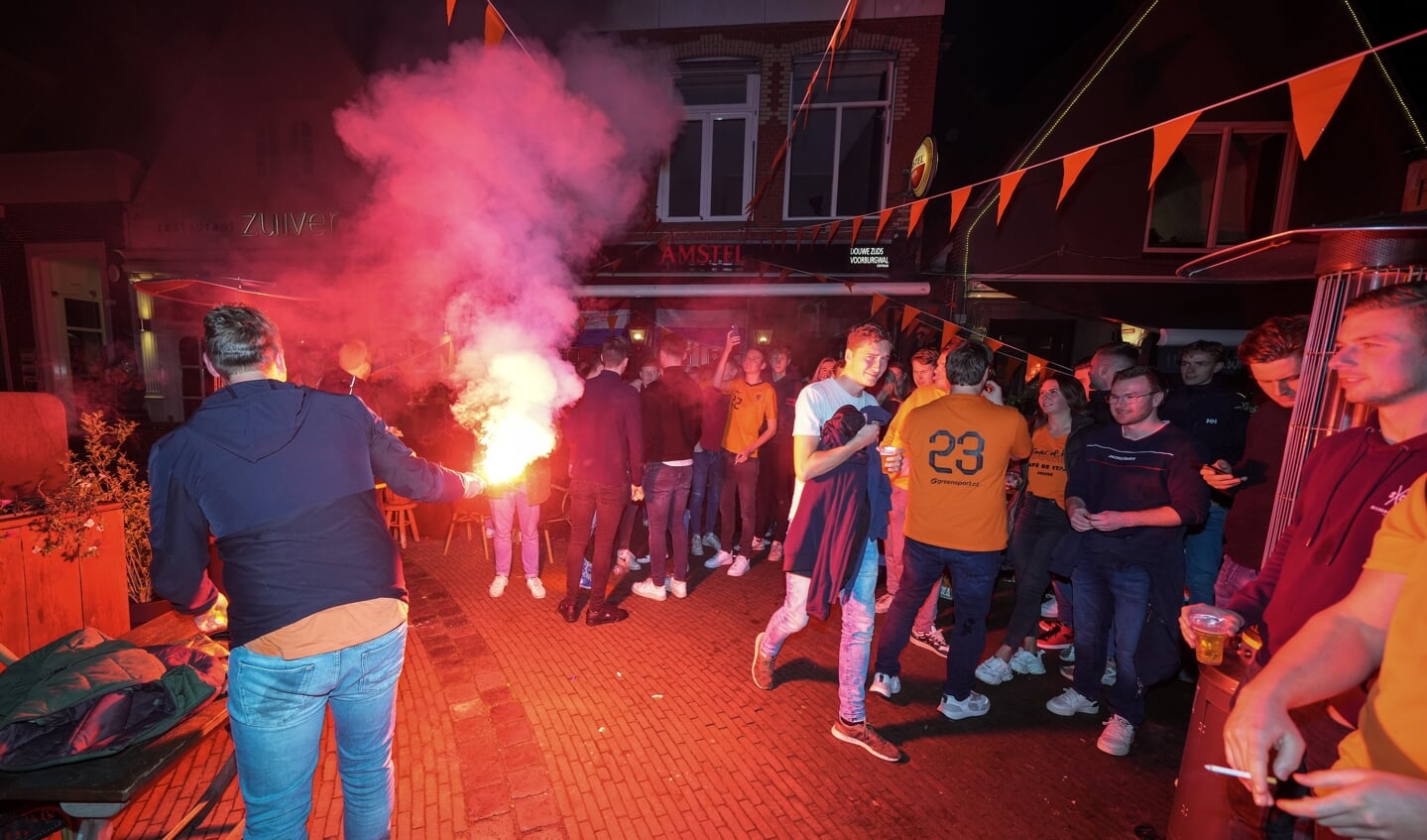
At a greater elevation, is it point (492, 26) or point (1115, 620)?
point (492, 26)

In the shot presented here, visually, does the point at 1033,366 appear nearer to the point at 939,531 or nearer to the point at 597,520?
the point at 939,531

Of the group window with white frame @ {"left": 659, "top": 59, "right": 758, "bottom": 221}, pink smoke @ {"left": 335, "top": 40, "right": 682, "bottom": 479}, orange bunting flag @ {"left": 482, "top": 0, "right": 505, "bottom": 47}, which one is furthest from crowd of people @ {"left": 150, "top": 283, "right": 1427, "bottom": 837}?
window with white frame @ {"left": 659, "top": 59, "right": 758, "bottom": 221}

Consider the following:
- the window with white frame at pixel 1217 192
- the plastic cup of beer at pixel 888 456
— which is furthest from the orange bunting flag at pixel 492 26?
the window with white frame at pixel 1217 192

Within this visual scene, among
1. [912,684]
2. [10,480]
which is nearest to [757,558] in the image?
[912,684]

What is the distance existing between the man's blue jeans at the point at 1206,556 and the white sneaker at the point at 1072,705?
1264mm

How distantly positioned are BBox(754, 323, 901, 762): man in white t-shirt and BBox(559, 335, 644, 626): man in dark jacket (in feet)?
5.82

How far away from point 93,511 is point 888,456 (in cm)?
521

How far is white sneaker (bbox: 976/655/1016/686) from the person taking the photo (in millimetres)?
4230

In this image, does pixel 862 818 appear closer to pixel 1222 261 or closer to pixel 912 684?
pixel 912 684

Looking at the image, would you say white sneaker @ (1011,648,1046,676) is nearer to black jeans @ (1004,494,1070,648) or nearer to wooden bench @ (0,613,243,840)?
black jeans @ (1004,494,1070,648)

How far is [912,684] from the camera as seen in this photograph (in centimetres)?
418

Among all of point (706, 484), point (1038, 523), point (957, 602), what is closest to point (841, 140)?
point (706, 484)

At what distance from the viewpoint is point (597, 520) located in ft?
15.9

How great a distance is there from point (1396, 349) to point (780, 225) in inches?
405
